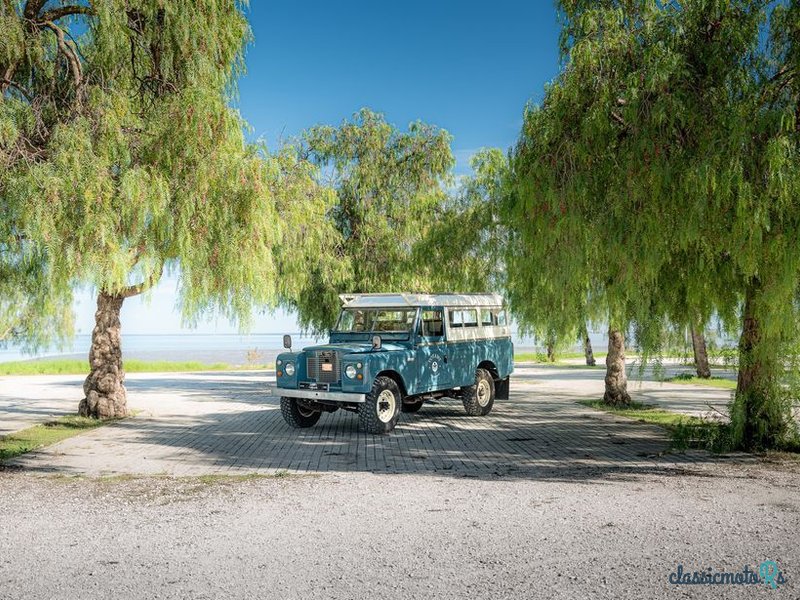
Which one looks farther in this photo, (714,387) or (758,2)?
(714,387)

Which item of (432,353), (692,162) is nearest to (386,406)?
(432,353)

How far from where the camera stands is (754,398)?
35.8 feet

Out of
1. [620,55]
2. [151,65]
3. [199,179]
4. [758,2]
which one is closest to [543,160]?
[620,55]

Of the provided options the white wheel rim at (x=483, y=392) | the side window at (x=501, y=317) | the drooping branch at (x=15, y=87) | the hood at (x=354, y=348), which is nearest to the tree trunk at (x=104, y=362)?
the hood at (x=354, y=348)

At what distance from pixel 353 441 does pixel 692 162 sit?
7168 millimetres

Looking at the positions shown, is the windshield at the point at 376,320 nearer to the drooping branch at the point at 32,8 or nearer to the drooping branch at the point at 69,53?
the drooping branch at the point at 69,53

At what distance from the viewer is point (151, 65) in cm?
1075

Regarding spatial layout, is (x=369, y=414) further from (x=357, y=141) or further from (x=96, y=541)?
(x=357, y=141)

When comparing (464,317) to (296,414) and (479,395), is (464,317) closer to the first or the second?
(479,395)

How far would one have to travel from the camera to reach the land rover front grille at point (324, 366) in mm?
13641

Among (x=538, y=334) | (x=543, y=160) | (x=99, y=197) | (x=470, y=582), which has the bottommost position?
(x=470, y=582)

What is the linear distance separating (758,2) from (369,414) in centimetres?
884

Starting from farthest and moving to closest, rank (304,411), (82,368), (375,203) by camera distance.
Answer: (82,368) < (375,203) < (304,411)

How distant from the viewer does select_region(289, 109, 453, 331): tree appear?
23.6 m
